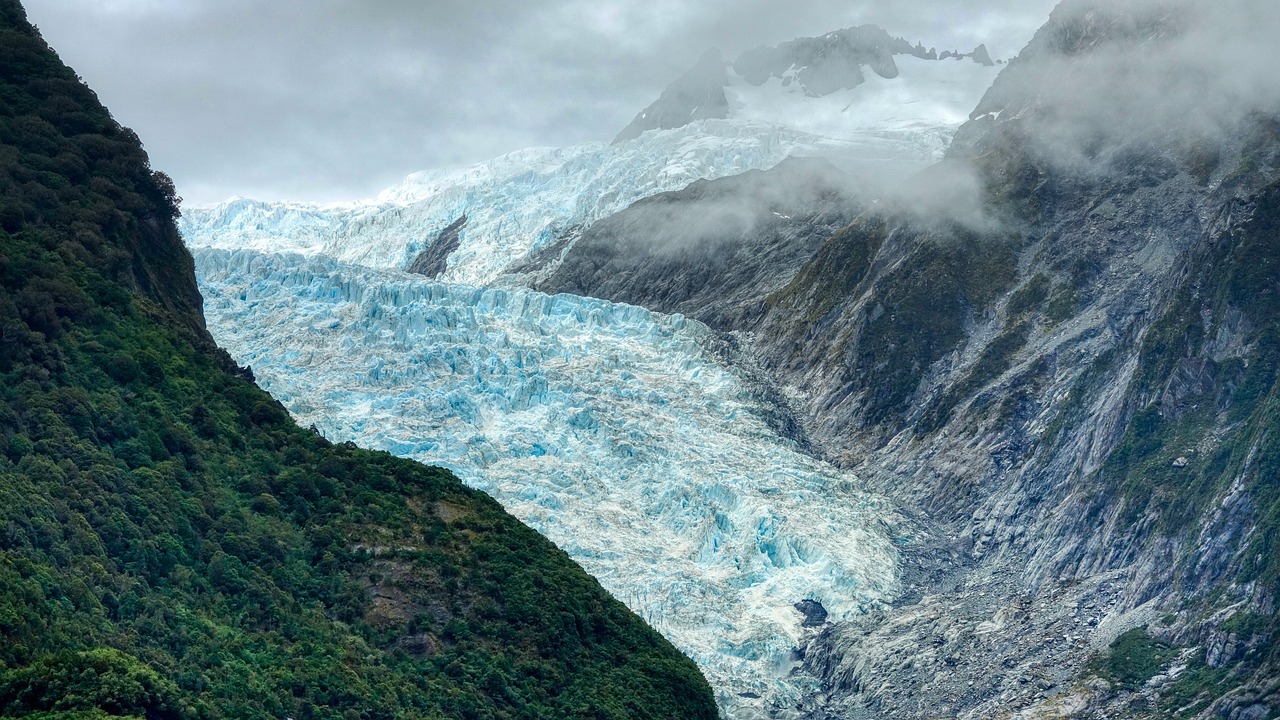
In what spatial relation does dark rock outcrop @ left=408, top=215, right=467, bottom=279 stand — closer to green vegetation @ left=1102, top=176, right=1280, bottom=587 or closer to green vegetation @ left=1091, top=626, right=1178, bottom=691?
green vegetation @ left=1102, top=176, right=1280, bottom=587

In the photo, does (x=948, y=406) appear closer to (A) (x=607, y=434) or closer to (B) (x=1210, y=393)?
(B) (x=1210, y=393)

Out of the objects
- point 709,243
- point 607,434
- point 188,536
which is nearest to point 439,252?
point 709,243

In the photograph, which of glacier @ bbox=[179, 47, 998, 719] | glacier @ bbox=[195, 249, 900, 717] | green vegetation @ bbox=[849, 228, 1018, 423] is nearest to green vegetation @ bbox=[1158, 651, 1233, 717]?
glacier @ bbox=[179, 47, 998, 719]

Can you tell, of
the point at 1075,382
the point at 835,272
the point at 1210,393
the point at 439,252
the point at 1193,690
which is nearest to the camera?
the point at 1193,690

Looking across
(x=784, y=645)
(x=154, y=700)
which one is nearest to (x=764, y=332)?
(x=784, y=645)

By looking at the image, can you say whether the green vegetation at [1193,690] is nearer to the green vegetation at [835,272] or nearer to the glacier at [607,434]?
the glacier at [607,434]

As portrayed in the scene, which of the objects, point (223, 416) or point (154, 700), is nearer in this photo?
point (154, 700)

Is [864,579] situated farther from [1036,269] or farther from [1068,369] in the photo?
[1036,269]
